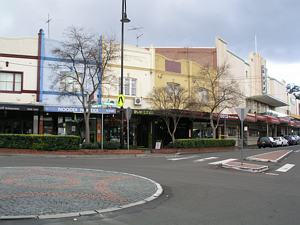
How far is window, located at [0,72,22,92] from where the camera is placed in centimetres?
2795

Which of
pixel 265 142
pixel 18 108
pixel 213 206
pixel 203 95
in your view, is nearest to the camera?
pixel 213 206

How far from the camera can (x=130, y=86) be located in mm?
33969

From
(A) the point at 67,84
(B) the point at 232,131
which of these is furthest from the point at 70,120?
(B) the point at 232,131

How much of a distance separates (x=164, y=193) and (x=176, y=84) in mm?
26426

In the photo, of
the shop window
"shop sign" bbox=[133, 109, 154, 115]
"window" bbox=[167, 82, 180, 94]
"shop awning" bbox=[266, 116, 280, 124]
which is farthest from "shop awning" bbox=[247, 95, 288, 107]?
"shop sign" bbox=[133, 109, 154, 115]

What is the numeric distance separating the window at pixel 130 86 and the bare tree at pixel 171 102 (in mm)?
1682

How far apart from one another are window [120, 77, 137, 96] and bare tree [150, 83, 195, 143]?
5.52 ft

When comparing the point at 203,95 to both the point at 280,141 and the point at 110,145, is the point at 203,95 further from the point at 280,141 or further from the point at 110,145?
the point at 280,141

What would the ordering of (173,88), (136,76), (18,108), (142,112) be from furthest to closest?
1. (136,76)
2. (173,88)
3. (142,112)
4. (18,108)

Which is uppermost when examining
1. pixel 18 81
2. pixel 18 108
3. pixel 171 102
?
pixel 18 81

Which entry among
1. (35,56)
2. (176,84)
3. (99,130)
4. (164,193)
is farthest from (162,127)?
(164,193)

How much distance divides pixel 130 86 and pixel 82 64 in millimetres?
6294

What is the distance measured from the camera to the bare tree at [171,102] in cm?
3219

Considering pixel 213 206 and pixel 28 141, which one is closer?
pixel 213 206
